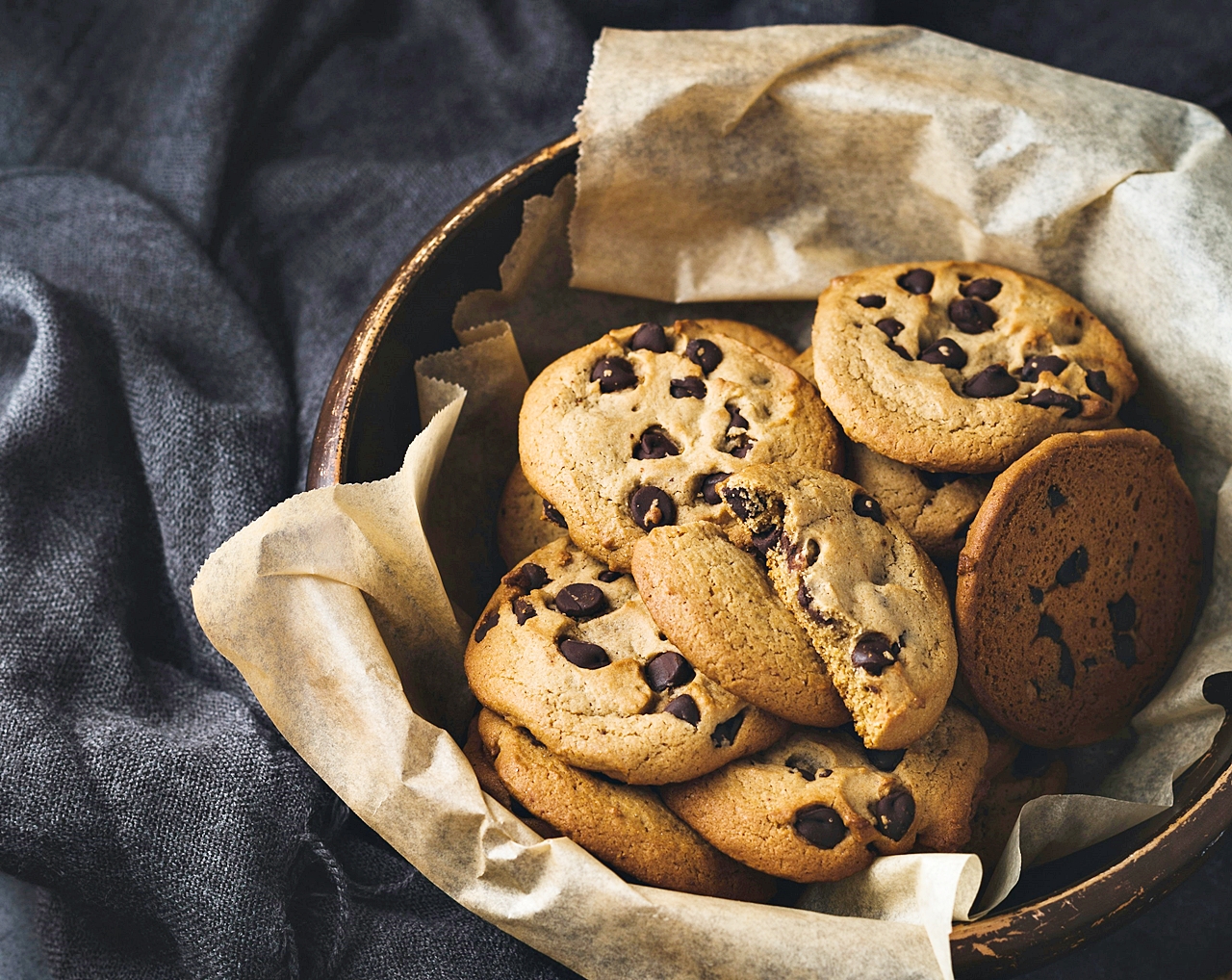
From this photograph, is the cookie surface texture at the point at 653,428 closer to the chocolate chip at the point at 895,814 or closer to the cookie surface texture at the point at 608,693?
the cookie surface texture at the point at 608,693

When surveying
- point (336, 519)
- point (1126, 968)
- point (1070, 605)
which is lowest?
point (1126, 968)

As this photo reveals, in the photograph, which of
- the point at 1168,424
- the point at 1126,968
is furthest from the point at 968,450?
the point at 1126,968

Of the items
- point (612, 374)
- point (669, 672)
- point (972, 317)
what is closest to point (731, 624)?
point (669, 672)

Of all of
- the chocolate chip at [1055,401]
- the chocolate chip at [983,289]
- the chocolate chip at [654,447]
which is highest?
the chocolate chip at [983,289]

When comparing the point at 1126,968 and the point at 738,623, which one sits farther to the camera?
the point at 1126,968

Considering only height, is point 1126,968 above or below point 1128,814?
below

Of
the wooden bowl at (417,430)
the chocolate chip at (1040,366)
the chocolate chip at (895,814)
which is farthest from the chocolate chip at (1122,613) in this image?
the chocolate chip at (895,814)

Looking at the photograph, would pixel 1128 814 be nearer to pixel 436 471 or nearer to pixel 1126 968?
pixel 1126 968

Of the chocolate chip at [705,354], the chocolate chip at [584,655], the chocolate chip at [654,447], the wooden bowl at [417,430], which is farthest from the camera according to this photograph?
the chocolate chip at [705,354]

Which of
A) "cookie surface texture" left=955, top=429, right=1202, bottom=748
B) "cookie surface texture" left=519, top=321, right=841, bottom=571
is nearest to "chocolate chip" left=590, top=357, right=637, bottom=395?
"cookie surface texture" left=519, top=321, right=841, bottom=571
